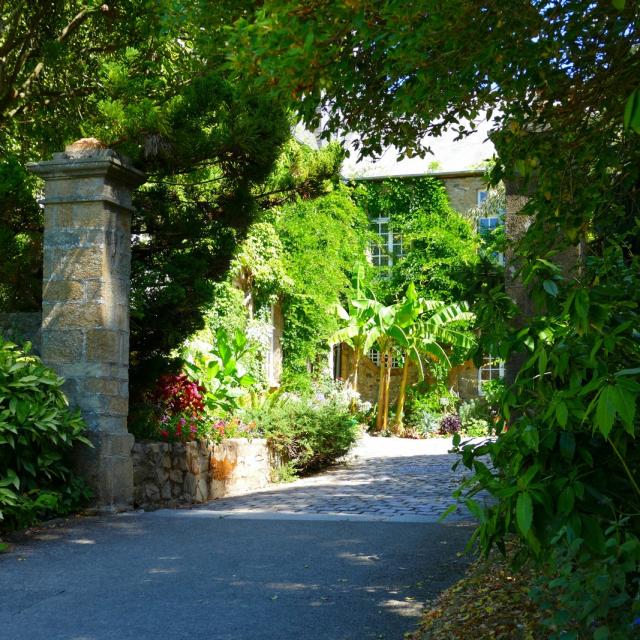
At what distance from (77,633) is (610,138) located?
154 inches

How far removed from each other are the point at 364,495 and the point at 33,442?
4.09 metres

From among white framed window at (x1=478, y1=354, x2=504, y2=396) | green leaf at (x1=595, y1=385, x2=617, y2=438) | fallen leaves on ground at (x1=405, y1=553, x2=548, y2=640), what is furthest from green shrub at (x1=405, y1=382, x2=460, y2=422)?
green leaf at (x1=595, y1=385, x2=617, y2=438)

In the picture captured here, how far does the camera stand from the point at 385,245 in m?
21.8

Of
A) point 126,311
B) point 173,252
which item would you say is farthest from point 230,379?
point 126,311

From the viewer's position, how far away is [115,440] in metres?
6.91

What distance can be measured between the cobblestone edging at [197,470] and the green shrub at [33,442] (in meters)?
0.99

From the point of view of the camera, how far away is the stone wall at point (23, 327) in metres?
7.30

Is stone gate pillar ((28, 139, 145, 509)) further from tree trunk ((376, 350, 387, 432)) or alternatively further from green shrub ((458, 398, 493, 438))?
tree trunk ((376, 350, 387, 432))

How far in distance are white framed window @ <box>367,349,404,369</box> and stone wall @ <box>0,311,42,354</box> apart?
526 inches

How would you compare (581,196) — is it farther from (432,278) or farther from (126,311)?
(432,278)

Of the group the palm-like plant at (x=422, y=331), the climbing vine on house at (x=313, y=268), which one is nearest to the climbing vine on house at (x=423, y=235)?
the palm-like plant at (x=422, y=331)

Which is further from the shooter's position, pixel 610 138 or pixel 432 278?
pixel 432 278

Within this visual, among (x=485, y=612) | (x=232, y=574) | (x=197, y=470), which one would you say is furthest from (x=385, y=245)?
(x=485, y=612)

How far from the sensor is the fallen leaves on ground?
3.19 m
